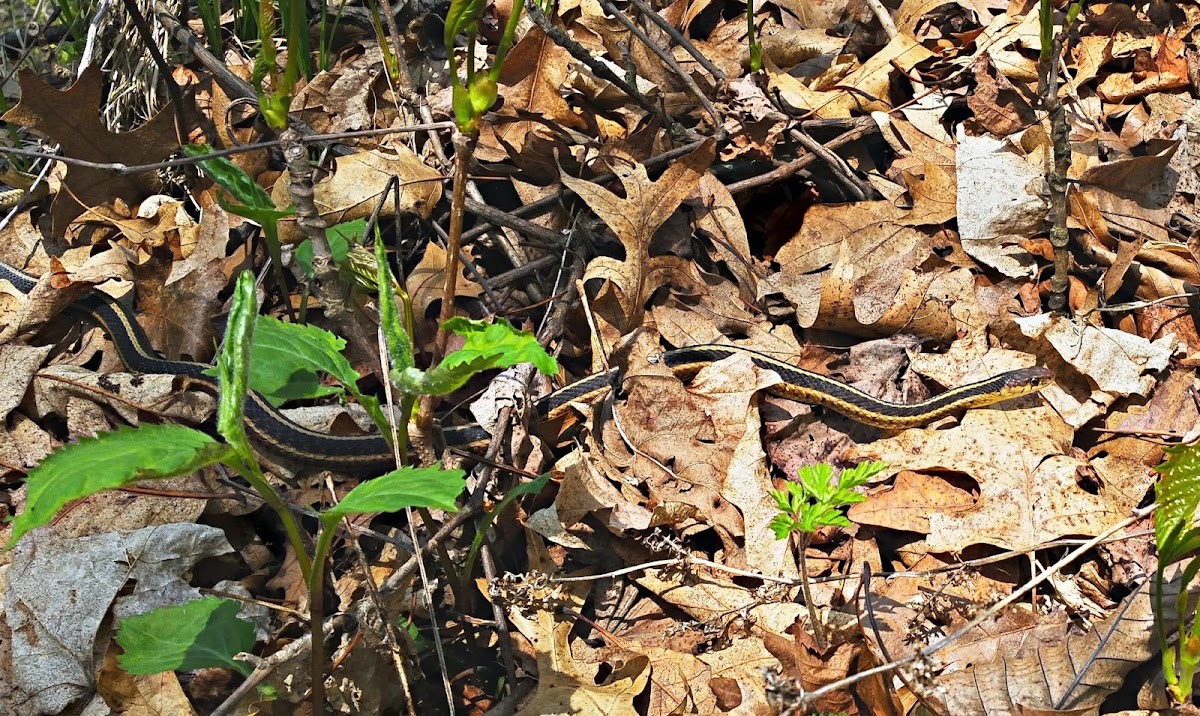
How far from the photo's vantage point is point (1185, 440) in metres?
3.03

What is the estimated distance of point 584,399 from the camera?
3.28 meters

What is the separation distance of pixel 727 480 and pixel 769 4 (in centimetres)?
278

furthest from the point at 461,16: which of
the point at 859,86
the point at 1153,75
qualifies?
the point at 1153,75

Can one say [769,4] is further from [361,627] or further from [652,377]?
[361,627]

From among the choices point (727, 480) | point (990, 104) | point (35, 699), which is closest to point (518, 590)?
point (727, 480)

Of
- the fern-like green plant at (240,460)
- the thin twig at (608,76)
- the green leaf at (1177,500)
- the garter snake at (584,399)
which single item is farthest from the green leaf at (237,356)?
the thin twig at (608,76)

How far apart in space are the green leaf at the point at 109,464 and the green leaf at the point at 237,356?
5 centimetres

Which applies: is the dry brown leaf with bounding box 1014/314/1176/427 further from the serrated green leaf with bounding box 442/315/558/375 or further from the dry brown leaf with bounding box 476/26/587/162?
the serrated green leaf with bounding box 442/315/558/375

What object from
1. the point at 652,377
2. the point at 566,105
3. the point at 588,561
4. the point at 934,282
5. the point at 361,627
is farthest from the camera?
the point at 566,105

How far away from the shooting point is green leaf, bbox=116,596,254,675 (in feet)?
6.81

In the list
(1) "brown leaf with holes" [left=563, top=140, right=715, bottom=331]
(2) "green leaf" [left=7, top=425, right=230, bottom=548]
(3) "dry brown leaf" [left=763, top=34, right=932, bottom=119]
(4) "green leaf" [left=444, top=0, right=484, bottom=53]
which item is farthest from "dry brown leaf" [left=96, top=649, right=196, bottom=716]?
(3) "dry brown leaf" [left=763, top=34, right=932, bottom=119]

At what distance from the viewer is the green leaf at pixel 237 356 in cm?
148

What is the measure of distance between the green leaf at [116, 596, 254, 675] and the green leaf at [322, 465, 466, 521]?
28.7 inches

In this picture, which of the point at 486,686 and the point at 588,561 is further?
the point at 588,561
